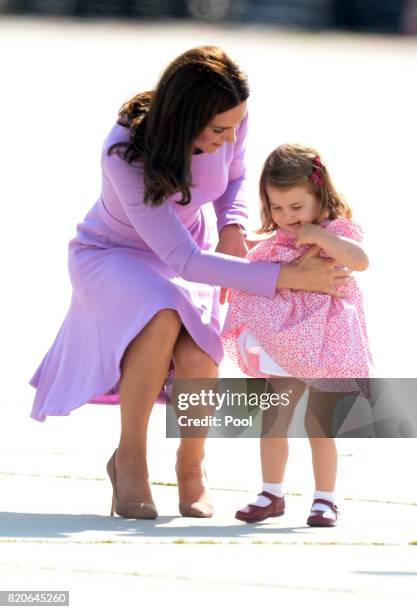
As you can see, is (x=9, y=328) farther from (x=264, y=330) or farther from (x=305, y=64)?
(x=305, y=64)

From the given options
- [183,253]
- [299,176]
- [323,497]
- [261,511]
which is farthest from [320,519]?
[299,176]

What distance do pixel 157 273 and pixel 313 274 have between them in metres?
0.45

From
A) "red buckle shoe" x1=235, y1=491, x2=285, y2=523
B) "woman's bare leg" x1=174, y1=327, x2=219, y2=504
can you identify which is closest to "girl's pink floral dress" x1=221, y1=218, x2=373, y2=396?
"woman's bare leg" x1=174, y1=327, x2=219, y2=504

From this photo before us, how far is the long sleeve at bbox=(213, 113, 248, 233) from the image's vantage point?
4.90 metres

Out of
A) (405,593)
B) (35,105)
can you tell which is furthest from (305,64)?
(405,593)

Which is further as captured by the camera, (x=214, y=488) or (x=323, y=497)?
Result: (x=214, y=488)

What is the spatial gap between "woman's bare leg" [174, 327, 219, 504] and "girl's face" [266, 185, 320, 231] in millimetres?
423

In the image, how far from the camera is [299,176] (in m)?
4.47

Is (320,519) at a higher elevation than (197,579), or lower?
higher

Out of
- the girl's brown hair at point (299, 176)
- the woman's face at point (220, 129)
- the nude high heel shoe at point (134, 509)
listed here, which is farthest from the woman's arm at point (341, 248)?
the nude high heel shoe at point (134, 509)

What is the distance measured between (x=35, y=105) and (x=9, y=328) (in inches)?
494

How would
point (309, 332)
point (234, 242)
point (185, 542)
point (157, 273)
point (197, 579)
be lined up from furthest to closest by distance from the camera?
point (234, 242), point (157, 273), point (309, 332), point (185, 542), point (197, 579)

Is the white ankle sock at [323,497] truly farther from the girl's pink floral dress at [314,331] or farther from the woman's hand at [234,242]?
the woman's hand at [234,242]

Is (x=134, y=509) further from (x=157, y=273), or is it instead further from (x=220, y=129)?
(x=220, y=129)
